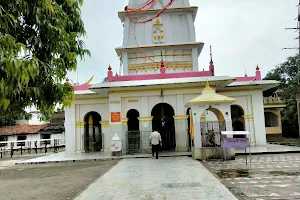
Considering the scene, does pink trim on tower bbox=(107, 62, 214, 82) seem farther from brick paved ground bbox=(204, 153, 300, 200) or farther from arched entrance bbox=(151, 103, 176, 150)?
brick paved ground bbox=(204, 153, 300, 200)

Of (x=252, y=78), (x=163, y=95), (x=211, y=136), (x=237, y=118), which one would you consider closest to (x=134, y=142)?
(x=163, y=95)

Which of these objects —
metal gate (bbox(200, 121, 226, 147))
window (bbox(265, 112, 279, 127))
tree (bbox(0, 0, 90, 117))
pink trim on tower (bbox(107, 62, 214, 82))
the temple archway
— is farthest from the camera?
window (bbox(265, 112, 279, 127))

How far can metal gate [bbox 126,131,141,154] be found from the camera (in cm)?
1702

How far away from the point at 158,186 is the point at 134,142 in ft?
31.0

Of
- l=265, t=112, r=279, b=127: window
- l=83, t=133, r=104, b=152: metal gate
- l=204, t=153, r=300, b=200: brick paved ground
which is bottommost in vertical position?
l=204, t=153, r=300, b=200: brick paved ground

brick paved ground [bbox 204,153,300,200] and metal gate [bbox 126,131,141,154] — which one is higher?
metal gate [bbox 126,131,141,154]

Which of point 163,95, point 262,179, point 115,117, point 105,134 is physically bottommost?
point 262,179

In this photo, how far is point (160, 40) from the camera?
2138 cm

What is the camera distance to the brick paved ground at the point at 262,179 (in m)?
6.59

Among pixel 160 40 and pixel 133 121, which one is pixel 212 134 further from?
pixel 160 40

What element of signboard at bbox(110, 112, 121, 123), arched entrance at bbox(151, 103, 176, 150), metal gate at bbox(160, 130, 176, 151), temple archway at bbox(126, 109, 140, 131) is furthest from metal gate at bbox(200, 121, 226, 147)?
temple archway at bbox(126, 109, 140, 131)

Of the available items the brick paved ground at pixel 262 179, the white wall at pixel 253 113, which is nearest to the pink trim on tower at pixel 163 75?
the white wall at pixel 253 113

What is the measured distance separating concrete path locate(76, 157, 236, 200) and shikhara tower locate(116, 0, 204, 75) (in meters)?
11.5

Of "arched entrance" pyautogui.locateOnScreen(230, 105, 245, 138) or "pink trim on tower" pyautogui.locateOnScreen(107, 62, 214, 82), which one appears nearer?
"pink trim on tower" pyautogui.locateOnScreen(107, 62, 214, 82)
